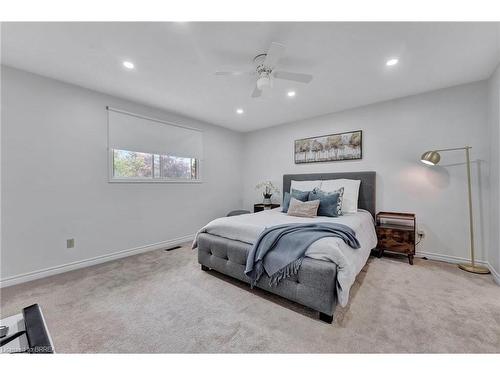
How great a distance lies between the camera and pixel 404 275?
247 cm

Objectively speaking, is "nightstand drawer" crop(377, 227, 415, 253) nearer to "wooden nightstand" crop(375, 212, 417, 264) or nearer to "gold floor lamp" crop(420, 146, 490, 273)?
"wooden nightstand" crop(375, 212, 417, 264)

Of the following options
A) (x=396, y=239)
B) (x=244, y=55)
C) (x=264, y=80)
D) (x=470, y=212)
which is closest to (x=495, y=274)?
(x=470, y=212)

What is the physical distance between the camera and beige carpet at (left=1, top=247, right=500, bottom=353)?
142cm

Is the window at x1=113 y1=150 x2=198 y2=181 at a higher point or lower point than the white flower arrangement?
higher

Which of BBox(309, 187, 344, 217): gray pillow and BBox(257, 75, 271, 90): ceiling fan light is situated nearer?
BBox(257, 75, 271, 90): ceiling fan light

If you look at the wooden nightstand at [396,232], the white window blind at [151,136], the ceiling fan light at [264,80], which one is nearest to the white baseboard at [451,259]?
the wooden nightstand at [396,232]

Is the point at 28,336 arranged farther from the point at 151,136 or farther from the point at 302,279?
the point at 151,136

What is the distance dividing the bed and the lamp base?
1.03 metres

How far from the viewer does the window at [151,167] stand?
124 inches

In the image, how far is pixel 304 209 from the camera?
3018mm

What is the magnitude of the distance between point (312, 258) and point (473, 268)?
2.43m

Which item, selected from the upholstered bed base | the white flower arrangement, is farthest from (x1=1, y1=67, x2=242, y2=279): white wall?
the white flower arrangement

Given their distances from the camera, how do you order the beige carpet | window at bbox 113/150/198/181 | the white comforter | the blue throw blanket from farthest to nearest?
window at bbox 113/150/198/181
the blue throw blanket
the white comforter
the beige carpet
